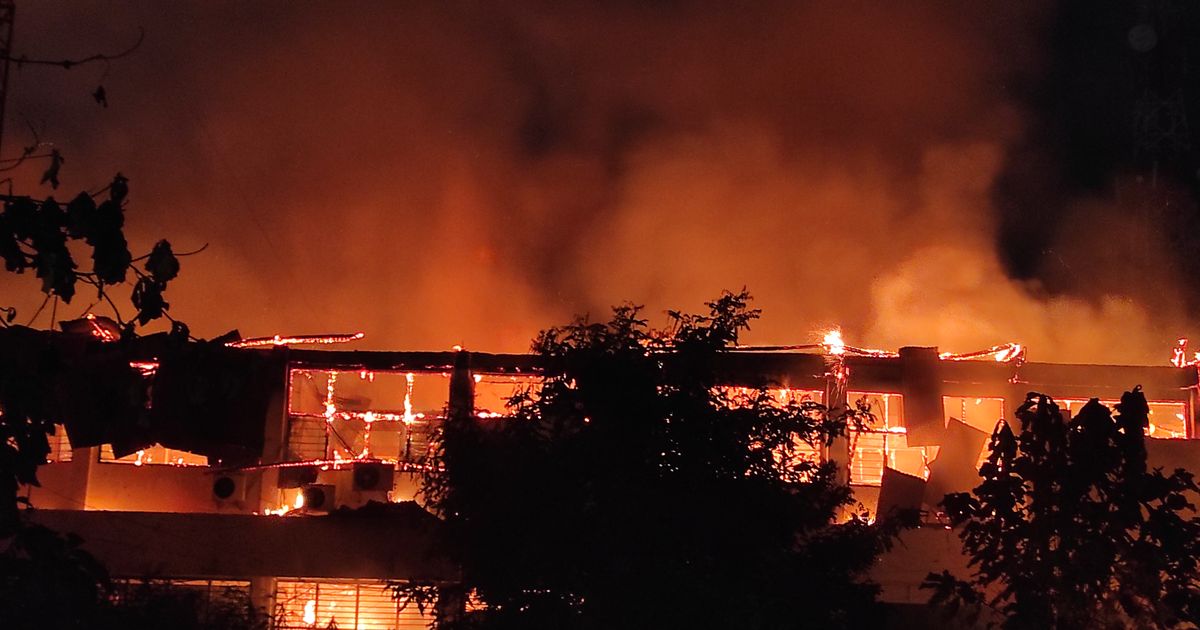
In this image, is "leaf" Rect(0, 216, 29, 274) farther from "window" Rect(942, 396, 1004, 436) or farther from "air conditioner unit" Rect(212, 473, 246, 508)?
"window" Rect(942, 396, 1004, 436)

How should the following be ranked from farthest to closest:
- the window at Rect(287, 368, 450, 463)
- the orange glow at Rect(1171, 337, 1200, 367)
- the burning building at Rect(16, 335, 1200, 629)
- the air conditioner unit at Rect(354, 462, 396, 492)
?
the orange glow at Rect(1171, 337, 1200, 367) < the window at Rect(287, 368, 450, 463) < the air conditioner unit at Rect(354, 462, 396, 492) < the burning building at Rect(16, 335, 1200, 629)

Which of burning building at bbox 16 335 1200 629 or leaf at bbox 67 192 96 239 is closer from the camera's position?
leaf at bbox 67 192 96 239

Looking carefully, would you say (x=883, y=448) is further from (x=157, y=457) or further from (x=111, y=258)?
(x=111, y=258)

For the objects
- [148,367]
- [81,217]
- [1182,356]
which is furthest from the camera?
[1182,356]

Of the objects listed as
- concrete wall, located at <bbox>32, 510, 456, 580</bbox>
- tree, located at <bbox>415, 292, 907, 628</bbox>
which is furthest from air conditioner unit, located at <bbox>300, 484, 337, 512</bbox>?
tree, located at <bbox>415, 292, 907, 628</bbox>

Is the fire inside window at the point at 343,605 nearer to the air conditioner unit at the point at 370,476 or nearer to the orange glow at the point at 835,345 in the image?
the air conditioner unit at the point at 370,476

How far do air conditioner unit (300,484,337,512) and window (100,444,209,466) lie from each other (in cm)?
217

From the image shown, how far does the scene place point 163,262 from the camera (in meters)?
4.97

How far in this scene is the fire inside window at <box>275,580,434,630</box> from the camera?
1939 centimetres

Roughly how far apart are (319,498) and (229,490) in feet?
5.43

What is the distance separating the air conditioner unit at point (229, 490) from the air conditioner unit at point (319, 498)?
1.15 m

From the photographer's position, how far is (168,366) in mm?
5566

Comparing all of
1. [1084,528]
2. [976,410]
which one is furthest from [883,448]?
[1084,528]

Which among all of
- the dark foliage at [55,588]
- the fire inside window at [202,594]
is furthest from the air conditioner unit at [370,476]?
the dark foliage at [55,588]
